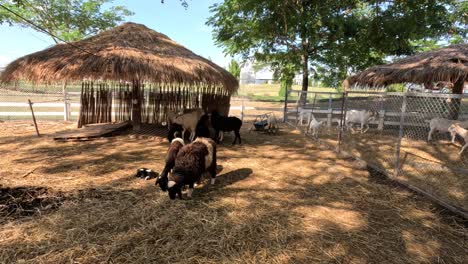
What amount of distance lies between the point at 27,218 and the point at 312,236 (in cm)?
365

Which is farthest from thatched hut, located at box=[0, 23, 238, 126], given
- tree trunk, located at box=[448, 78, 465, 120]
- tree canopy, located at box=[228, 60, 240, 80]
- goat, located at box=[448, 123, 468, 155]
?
tree canopy, located at box=[228, 60, 240, 80]

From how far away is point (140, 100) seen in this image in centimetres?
939

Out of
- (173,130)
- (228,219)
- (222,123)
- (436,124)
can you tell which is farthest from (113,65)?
(436,124)

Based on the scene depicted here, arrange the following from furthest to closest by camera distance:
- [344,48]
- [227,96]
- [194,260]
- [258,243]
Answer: [344,48]
[227,96]
[258,243]
[194,260]

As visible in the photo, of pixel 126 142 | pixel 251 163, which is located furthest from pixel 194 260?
pixel 126 142

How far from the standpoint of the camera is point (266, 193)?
4805 millimetres

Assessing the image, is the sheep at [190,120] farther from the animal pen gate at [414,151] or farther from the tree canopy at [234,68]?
the tree canopy at [234,68]

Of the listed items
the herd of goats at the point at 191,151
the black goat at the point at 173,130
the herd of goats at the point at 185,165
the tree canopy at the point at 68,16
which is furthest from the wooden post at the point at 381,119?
the tree canopy at the point at 68,16

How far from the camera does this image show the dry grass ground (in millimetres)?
3117

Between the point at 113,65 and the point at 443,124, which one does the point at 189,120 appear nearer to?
the point at 113,65

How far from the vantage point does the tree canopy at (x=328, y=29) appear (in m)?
12.9

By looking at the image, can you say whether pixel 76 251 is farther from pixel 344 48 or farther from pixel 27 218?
pixel 344 48

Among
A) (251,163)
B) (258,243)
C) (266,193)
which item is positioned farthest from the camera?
(251,163)

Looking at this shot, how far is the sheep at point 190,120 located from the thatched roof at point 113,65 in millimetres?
953
